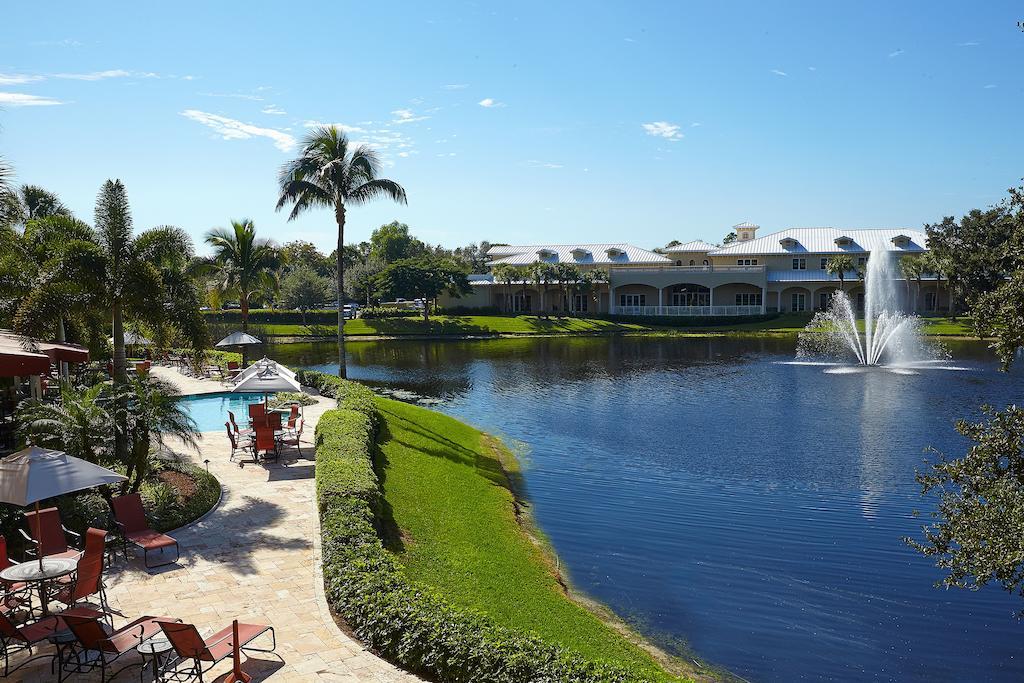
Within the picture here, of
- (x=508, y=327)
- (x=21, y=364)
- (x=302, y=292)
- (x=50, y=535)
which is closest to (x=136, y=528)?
(x=50, y=535)

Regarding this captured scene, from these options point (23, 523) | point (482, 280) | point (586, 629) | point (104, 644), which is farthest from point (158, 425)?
point (482, 280)

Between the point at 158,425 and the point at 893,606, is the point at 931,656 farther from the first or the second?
the point at 158,425

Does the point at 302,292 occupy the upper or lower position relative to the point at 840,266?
lower

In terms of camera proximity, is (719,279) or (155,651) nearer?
(155,651)

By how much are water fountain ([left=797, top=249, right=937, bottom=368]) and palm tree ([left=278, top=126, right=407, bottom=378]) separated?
2933 cm

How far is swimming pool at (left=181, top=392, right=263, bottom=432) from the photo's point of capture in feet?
83.4

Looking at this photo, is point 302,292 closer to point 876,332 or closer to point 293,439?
point 876,332

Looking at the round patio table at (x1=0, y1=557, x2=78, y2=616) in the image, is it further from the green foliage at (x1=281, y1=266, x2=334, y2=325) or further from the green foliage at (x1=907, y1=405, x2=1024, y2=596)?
the green foliage at (x1=281, y1=266, x2=334, y2=325)

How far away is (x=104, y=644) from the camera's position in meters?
7.82

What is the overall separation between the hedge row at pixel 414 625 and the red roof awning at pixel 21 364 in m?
6.30

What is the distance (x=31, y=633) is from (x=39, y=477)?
2.20 metres

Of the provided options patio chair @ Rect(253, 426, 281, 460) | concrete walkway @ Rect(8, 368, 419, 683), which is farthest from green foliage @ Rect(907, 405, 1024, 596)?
patio chair @ Rect(253, 426, 281, 460)

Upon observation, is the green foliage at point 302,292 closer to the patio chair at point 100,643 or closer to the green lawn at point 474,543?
the green lawn at point 474,543

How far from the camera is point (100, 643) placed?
25.7ft
